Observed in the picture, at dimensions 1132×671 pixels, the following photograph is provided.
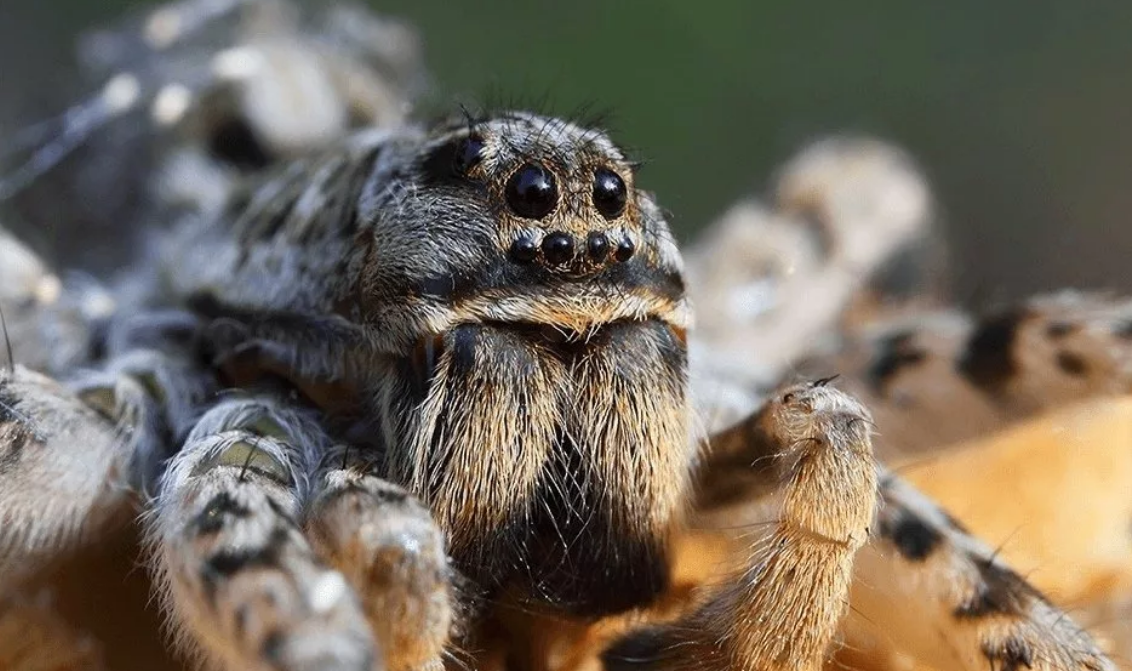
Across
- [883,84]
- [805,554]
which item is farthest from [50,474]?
[883,84]

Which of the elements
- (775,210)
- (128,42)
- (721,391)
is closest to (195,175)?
(128,42)

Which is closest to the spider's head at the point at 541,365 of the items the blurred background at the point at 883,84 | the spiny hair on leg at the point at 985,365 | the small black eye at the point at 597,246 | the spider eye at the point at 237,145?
the small black eye at the point at 597,246

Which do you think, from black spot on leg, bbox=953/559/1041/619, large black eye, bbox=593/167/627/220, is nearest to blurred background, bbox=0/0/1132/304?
black spot on leg, bbox=953/559/1041/619

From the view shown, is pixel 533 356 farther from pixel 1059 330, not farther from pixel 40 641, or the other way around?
pixel 1059 330

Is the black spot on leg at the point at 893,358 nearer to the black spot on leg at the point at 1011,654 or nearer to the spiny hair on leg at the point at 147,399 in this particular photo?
the black spot on leg at the point at 1011,654

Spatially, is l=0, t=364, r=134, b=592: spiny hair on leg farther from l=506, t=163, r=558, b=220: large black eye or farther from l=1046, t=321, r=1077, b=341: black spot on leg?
l=1046, t=321, r=1077, b=341: black spot on leg
